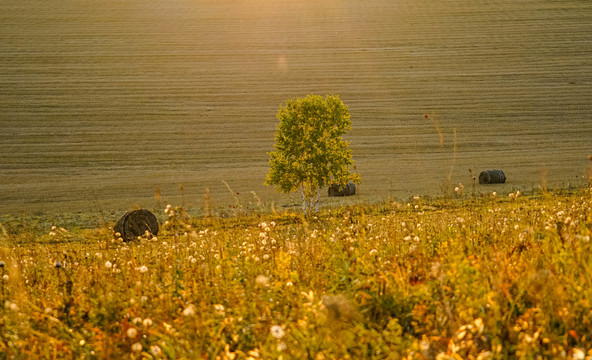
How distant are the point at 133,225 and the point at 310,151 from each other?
9.70 metres

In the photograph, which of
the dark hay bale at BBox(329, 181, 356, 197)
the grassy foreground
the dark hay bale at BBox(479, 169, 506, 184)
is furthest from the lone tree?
the grassy foreground

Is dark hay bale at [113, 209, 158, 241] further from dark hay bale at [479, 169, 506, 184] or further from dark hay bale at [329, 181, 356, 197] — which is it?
dark hay bale at [479, 169, 506, 184]

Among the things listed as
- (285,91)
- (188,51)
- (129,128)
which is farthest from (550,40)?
(129,128)

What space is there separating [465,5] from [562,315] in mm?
77471

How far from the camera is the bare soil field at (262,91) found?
34125 mm

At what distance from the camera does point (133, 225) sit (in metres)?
18.2

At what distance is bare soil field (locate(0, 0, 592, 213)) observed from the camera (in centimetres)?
3412

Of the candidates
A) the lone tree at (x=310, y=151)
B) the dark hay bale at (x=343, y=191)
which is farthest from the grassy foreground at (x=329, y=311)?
the dark hay bale at (x=343, y=191)

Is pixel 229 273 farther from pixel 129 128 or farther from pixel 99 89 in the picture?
pixel 99 89

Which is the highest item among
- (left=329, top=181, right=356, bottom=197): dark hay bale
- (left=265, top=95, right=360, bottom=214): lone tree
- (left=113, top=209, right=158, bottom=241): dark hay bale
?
(left=265, top=95, right=360, bottom=214): lone tree

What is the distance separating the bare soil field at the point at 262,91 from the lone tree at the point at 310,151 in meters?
2.09

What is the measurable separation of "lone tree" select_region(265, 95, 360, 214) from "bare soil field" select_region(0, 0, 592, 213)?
82.4 inches

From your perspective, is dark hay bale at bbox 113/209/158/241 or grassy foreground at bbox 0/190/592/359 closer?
grassy foreground at bbox 0/190/592/359

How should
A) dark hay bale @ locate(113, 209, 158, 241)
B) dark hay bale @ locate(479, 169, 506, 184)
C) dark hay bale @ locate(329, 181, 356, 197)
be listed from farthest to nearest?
dark hay bale @ locate(479, 169, 506, 184)
dark hay bale @ locate(329, 181, 356, 197)
dark hay bale @ locate(113, 209, 158, 241)
